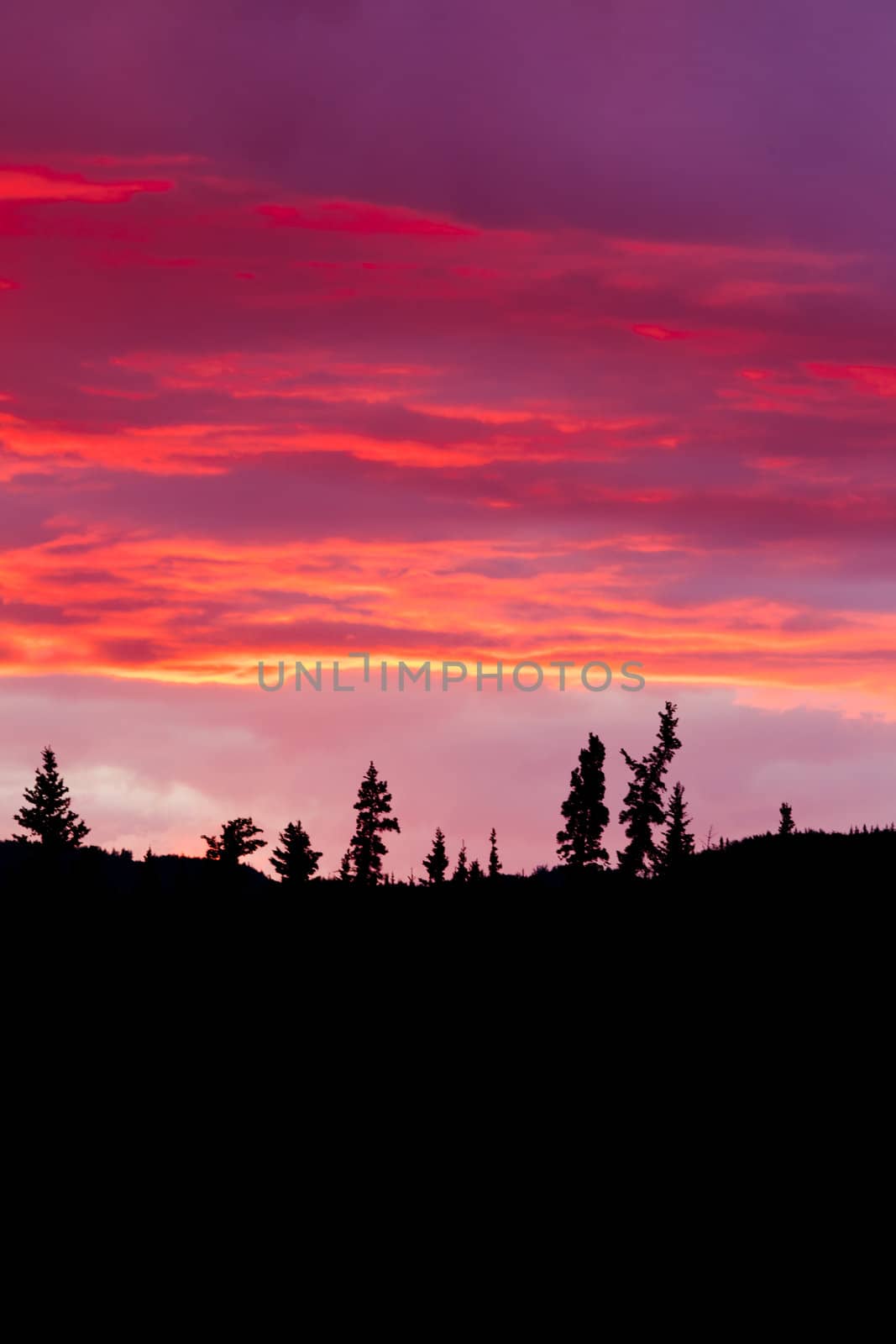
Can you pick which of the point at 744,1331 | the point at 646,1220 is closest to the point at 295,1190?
the point at 646,1220

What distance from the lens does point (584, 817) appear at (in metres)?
93.2

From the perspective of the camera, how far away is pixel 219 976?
65.5 metres

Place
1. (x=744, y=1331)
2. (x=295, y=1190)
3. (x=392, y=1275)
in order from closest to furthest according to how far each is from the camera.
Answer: (x=744, y=1331), (x=392, y=1275), (x=295, y=1190)

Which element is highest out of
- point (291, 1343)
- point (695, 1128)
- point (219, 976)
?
point (219, 976)

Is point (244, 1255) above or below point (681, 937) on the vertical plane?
below

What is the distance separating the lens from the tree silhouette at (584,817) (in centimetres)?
9306

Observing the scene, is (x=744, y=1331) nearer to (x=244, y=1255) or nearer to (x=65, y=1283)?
(x=244, y=1255)

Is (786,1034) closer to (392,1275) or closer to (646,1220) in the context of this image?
(646,1220)

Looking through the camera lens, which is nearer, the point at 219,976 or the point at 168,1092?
the point at 168,1092

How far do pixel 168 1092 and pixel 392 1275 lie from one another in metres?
18.4

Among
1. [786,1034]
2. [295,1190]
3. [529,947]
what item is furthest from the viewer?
[529,947]

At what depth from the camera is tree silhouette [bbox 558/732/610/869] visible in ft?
305

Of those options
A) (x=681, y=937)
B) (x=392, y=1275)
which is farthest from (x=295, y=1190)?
(x=681, y=937)

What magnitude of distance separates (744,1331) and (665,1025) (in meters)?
20.6
